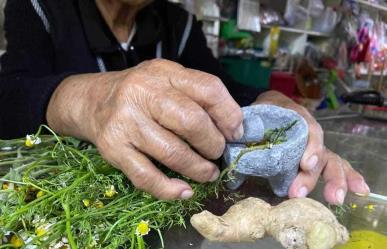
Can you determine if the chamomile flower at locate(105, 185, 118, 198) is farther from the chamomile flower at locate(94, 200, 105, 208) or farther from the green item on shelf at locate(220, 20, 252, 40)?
the green item on shelf at locate(220, 20, 252, 40)

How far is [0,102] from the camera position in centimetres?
63

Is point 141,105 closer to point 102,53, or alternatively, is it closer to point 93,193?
point 93,193

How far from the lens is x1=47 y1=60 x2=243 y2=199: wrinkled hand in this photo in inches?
14.4

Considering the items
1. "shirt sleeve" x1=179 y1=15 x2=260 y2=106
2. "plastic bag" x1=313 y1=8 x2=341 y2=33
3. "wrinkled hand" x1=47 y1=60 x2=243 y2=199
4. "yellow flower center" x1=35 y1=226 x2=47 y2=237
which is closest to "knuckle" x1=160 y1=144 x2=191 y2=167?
"wrinkled hand" x1=47 y1=60 x2=243 y2=199

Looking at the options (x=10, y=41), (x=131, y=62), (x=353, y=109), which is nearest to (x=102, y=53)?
(x=131, y=62)

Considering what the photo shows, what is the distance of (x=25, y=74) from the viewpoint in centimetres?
68

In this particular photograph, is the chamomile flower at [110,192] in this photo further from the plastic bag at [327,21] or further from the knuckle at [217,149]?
the plastic bag at [327,21]

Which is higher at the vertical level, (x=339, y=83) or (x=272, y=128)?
(x=272, y=128)

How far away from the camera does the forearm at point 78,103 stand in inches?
16.3

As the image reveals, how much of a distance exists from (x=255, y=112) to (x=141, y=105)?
5.9 inches

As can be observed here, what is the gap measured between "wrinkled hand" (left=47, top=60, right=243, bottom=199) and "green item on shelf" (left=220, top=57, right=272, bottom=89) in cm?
163

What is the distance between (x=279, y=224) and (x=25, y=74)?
518mm

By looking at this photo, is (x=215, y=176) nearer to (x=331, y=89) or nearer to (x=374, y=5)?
(x=374, y=5)

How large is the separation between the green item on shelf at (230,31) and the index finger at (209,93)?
1.66 m
